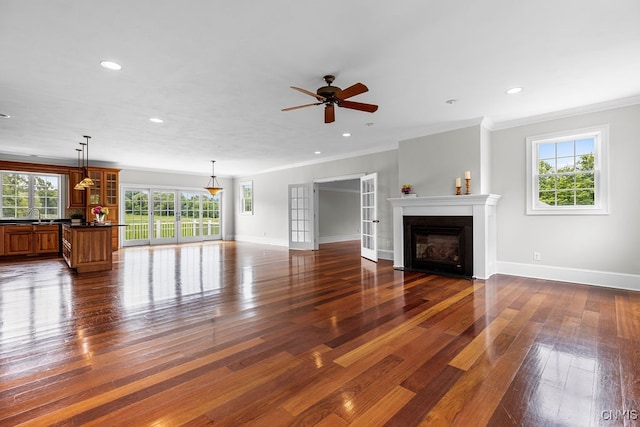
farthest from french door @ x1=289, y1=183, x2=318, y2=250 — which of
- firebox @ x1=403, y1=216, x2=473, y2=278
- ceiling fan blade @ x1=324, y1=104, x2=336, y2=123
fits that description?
ceiling fan blade @ x1=324, y1=104, x2=336, y2=123

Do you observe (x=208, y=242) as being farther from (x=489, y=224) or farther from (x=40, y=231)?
(x=489, y=224)

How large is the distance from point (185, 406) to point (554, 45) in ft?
13.6

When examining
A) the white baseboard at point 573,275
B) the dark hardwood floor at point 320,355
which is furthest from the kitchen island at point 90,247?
the white baseboard at point 573,275

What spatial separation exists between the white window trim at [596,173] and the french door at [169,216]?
10125 mm

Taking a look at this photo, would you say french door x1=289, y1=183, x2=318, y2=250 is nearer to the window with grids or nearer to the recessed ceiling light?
the recessed ceiling light

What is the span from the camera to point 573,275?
4582mm

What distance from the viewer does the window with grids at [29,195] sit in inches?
304

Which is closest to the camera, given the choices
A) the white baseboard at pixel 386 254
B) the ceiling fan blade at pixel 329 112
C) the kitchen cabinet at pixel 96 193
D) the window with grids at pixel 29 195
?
the ceiling fan blade at pixel 329 112

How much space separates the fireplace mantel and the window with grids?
937cm

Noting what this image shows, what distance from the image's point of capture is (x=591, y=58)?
3066 millimetres

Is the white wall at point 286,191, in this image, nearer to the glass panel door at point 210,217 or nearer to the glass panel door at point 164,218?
the glass panel door at point 210,217

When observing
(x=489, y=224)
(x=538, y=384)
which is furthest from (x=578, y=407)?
(x=489, y=224)

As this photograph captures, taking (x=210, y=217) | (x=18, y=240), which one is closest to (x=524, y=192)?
(x=210, y=217)

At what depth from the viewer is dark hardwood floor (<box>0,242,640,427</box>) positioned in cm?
169
